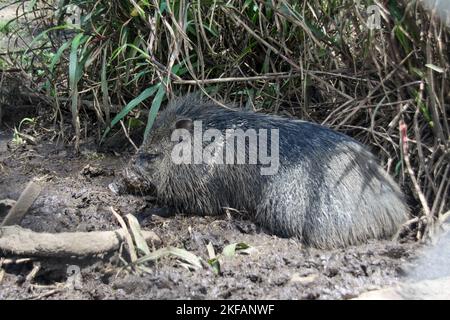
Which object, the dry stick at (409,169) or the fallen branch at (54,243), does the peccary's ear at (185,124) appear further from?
the dry stick at (409,169)

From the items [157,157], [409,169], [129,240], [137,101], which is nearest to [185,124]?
[157,157]

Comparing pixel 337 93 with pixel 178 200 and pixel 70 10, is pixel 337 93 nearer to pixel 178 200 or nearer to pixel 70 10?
pixel 178 200

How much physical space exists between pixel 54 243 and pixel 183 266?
635 millimetres

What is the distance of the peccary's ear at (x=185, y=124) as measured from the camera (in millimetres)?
4043

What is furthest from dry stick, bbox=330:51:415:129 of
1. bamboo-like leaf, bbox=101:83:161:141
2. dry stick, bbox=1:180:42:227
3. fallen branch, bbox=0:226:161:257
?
dry stick, bbox=1:180:42:227

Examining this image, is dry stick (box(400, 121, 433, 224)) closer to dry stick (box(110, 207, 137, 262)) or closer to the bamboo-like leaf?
dry stick (box(110, 207, 137, 262))

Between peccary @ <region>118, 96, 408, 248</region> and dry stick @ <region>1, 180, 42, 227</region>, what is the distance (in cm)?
61

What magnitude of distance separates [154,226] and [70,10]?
215cm

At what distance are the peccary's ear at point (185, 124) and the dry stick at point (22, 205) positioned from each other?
930mm

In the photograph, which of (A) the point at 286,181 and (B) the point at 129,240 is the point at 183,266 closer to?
(B) the point at 129,240

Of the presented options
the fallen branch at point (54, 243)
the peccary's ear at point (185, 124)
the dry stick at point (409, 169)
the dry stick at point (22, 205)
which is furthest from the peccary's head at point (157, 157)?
the dry stick at point (409, 169)

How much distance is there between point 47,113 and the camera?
16.6 ft

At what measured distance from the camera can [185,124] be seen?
4055mm

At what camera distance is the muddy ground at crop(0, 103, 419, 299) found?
294cm
